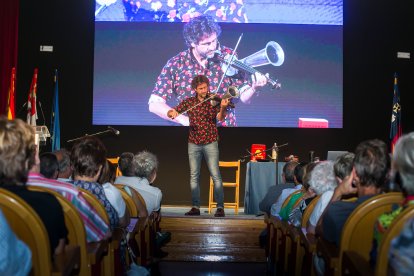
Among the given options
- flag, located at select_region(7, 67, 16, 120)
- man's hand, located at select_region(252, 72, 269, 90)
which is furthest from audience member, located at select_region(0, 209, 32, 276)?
man's hand, located at select_region(252, 72, 269, 90)

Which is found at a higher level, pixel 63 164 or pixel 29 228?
pixel 63 164

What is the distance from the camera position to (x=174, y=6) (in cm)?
757

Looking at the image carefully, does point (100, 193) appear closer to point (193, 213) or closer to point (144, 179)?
point (144, 179)

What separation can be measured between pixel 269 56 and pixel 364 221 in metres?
5.90

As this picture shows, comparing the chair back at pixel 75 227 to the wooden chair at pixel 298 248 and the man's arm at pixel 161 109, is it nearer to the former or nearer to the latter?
the wooden chair at pixel 298 248

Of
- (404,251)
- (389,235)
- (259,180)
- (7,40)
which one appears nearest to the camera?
(404,251)

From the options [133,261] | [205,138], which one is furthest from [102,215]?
[205,138]

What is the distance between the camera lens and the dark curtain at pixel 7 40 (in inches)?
305

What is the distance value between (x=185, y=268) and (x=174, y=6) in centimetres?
426

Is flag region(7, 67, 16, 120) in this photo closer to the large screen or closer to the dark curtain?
the dark curtain

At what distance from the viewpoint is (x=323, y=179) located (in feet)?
9.88

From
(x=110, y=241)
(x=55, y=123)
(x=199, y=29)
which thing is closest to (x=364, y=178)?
(x=110, y=241)

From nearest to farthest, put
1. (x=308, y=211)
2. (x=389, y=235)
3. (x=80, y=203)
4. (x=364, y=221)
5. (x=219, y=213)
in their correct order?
(x=389, y=235) < (x=364, y=221) < (x=80, y=203) < (x=308, y=211) < (x=219, y=213)

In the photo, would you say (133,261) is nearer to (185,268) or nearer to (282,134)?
(185,268)
